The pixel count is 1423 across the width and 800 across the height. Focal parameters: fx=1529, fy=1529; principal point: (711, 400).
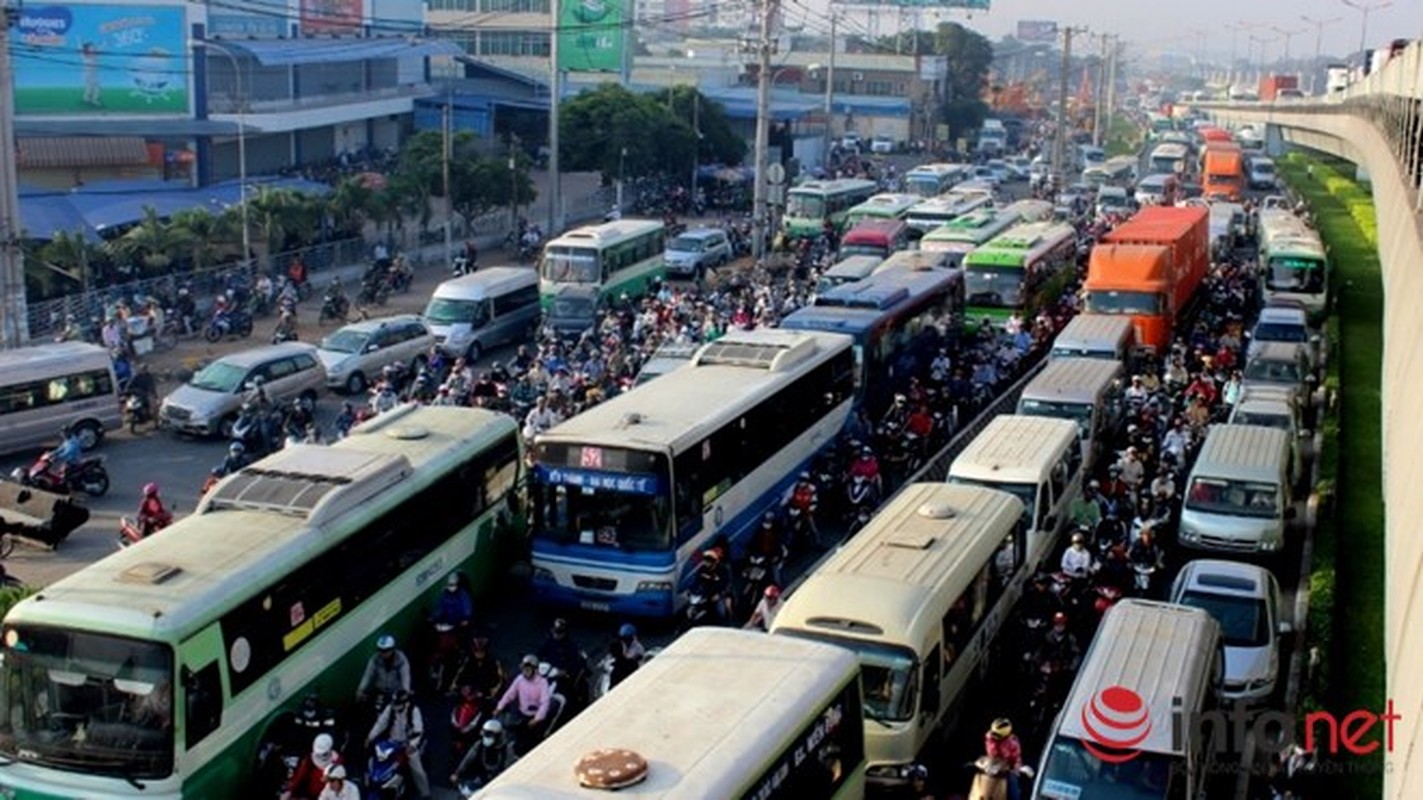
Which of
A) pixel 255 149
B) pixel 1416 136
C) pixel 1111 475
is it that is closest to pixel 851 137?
pixel 255 149

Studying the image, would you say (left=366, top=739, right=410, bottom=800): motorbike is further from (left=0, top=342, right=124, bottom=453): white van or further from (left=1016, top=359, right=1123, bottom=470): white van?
(left=0, top=342, right=124, bottom=453): white van

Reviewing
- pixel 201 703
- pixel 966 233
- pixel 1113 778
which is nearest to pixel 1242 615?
pixel 1113 778

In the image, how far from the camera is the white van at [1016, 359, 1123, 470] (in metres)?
22.6

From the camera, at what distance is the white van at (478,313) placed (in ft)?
99.6

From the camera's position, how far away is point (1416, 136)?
29.4m

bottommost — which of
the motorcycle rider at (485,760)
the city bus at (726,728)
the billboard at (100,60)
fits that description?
the motorcycle rider at (485,760)

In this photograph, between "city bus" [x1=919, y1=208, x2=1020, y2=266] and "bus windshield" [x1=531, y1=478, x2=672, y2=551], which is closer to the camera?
"bus windshield" [x1=531, y1=478, x2=672, y2=551]

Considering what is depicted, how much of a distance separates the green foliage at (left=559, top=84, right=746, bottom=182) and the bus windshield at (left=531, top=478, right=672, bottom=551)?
3925 cm

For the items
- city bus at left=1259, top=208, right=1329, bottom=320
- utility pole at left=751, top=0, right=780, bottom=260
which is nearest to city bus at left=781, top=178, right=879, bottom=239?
utility pole at left=751, top=0, right=780, bottom=260

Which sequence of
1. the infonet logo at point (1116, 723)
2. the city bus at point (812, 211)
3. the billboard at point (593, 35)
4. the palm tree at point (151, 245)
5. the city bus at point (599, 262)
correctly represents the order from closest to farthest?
the infonet logo at point (1116, 723) < the city bus at point (599, 262) < the palm tree at point (151, 245) < the city bus at point (812, 211) < the billboard at point (593, 35)

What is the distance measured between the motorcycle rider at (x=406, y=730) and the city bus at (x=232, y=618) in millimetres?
846

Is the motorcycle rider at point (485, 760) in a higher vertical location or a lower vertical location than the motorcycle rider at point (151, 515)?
lower

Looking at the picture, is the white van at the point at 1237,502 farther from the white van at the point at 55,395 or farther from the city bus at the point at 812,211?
the city bus at the point at 812,211

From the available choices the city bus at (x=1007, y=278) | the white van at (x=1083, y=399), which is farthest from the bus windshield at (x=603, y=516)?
the city bus at (x=1007, y=278)
